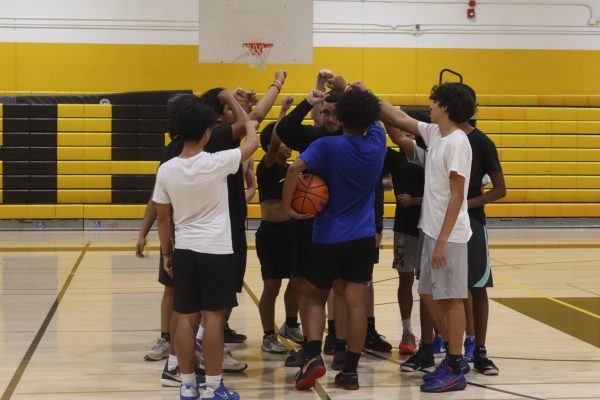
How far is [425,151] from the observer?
215 inches

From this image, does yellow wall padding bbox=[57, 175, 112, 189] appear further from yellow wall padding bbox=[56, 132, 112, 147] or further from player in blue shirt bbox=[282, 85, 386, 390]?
player in blue shirt bbox=[282, 85, 386, 390]

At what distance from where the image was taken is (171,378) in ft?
16.7

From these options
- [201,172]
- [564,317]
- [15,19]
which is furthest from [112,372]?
[15,19]

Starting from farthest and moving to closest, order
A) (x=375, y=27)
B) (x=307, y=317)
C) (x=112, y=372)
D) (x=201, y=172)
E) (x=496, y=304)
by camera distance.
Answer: (x=375, y=27) < (x=496, y=304) < (x=112, y=372) < (x=307, y=317) < (x=201, y=172)

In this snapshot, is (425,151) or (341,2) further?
(341,2)

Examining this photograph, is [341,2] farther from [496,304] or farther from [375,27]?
[496,304]

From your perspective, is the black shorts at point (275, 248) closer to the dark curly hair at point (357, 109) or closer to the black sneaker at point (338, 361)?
the black sneaker at point (338, 361)

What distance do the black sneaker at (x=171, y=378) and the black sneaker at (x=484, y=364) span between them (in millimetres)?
1788

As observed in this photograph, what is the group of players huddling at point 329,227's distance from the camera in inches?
177

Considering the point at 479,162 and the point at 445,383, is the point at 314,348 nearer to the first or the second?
the point at 445,383

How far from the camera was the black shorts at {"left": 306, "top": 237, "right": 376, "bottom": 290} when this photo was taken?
4.93 m

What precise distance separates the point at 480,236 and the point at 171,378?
2.00 metres

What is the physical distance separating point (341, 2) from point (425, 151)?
34.5 feet

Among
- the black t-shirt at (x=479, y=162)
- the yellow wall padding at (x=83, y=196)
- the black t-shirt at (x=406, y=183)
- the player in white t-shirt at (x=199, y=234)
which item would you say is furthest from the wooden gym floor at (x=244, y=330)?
the yellow wall padding at (x=83, y=196)
